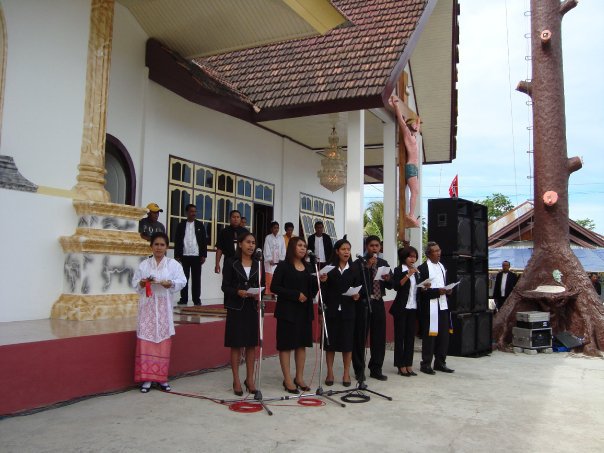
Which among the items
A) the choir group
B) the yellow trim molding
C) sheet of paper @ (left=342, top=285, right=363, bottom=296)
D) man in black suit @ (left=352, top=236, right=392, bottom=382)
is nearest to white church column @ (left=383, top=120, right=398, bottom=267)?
the choir group

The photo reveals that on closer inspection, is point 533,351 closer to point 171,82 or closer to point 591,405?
point 591,405

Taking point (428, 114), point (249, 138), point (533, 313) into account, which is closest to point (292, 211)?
point (249, 138)

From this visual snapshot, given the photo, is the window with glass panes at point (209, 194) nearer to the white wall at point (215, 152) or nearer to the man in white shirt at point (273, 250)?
the white wall at point (215, 152)

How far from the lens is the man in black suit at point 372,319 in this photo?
6426 mm

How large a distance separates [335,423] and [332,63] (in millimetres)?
7004

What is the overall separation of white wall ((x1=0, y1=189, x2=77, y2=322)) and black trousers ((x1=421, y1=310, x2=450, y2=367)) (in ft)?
14.7

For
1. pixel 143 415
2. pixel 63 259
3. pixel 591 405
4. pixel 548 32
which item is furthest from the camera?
pixel 548 32

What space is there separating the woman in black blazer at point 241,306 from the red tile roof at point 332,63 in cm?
429

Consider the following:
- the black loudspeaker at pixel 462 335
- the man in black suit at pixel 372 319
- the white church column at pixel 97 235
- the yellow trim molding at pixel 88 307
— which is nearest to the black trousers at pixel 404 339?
the man in black suit at pixel 372 319

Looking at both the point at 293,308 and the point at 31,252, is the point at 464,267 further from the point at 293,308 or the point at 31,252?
the point at 31,252

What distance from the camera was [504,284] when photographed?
1333 cm

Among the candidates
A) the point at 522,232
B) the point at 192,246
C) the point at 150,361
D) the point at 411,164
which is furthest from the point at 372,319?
the point at 522,232

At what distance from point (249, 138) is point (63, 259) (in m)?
6.25

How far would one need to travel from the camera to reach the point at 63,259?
6.47 m
